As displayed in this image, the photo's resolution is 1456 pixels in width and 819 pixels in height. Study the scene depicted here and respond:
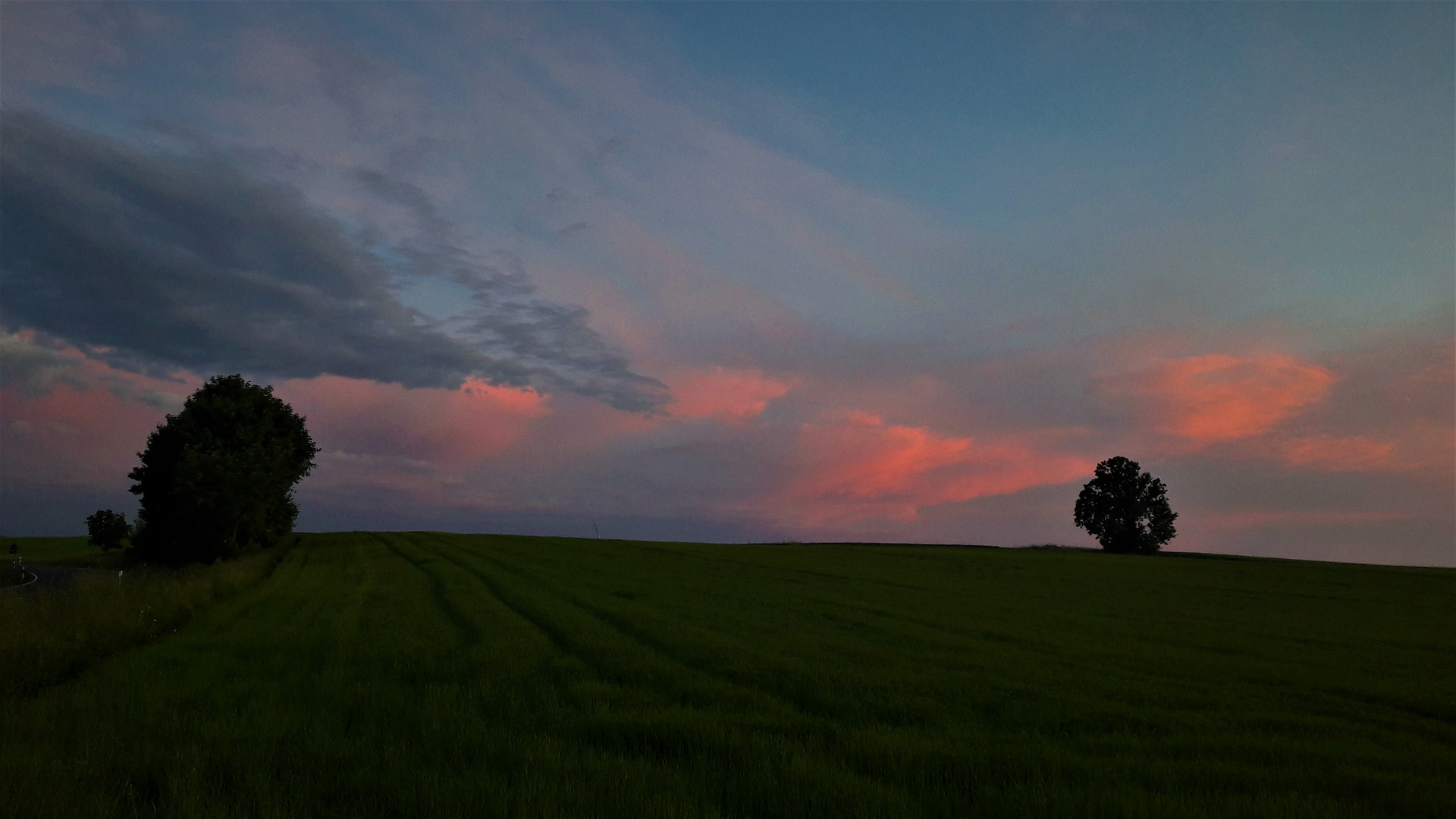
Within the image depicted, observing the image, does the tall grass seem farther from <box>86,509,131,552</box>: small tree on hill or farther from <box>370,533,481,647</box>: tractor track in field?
<box>86,509,131,552</box>: small tree on hill

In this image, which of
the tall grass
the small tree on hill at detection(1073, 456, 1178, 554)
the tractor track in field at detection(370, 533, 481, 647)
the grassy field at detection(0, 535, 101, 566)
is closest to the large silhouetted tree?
the tractor track in field at detection(370, 533, 481, 647)

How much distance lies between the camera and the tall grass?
44.7ft

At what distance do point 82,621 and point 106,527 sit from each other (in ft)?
334

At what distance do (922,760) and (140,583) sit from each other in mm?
27103

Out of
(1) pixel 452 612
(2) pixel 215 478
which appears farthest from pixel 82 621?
(2) pixel 215 478

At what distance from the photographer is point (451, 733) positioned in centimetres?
952

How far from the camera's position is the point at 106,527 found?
9550 centimetres

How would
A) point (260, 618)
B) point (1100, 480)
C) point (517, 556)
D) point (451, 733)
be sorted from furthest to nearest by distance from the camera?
1. point (1100, 480)
2. point (517, 556)
3. point (260, 618)
4. point (451, 733)

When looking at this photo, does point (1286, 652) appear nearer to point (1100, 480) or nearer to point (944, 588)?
point (944, 588)

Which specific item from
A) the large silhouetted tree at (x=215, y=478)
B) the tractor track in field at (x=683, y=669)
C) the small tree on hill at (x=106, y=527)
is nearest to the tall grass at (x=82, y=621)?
the tractor track in field at (x=683, y=669)

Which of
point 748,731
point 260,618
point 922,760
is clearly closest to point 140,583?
point 260,618

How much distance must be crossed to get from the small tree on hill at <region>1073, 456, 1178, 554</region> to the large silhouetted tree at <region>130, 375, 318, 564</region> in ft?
310

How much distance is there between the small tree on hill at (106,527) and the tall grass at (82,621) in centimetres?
8837

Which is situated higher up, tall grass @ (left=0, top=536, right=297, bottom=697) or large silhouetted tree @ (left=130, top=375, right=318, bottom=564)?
large silhouetted tree @ (left=130, top=375, right=318, bottom=564)
